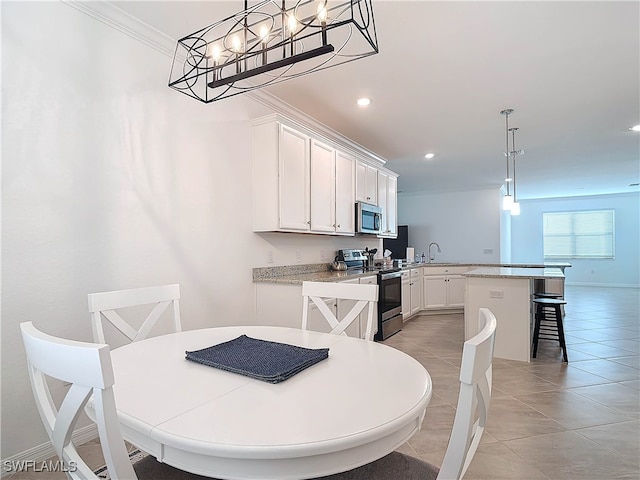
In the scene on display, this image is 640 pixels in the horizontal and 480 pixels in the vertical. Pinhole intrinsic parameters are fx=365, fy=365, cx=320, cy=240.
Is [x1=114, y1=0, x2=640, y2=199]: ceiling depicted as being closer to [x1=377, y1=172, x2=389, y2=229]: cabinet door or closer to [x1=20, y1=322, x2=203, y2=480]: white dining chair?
[x1=377, y1=172, x2=389, y2=229]: cabinet door

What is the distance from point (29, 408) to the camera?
6.27 ft

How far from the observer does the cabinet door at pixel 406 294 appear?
17.9 ft

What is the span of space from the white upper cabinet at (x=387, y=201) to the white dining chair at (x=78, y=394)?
4923mm

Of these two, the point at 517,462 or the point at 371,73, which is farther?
the point at 371,73

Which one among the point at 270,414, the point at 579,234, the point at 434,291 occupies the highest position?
the point at 579,234

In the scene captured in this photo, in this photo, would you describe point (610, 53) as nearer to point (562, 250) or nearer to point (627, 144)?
point (627, 144)

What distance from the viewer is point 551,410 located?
2600 millimetres

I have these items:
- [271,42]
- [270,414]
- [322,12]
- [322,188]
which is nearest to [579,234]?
[322,188]

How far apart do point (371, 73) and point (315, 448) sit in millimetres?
2957

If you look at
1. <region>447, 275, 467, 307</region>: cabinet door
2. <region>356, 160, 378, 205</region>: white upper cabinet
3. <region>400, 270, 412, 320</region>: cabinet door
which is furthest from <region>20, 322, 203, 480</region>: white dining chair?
<region>447, 275, 467, 307</region>: cabinet door

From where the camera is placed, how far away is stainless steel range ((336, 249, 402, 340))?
14.7 ft

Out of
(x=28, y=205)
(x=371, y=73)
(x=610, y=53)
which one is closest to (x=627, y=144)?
(x=610, y=53)

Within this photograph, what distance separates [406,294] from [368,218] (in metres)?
1.43

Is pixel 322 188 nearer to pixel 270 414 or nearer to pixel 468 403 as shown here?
pixel 270 414
